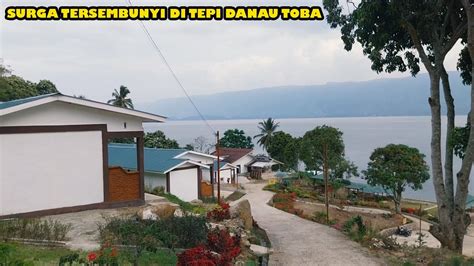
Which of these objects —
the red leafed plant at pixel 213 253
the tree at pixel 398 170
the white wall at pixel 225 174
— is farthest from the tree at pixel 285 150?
the red leafed plant at pixel 213 253

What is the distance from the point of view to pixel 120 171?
48.5 ft

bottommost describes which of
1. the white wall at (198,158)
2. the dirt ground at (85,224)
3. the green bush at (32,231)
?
the dirt ground at (85,224)

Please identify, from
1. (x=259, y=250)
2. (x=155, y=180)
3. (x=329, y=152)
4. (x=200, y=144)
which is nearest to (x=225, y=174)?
(x=329, y=152)

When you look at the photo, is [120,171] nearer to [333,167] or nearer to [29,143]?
[29,143]

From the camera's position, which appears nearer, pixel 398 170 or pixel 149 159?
pixel 149 159

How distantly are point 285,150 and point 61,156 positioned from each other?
1597 inches

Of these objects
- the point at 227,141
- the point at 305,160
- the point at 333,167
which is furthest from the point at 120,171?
the point at 227,141

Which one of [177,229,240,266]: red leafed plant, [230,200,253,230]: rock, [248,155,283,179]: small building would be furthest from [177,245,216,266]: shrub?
[248,155,283,179]: small building

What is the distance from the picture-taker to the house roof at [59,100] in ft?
39.9

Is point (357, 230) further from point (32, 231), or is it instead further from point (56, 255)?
point (32, 231)

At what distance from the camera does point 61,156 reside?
1340cm

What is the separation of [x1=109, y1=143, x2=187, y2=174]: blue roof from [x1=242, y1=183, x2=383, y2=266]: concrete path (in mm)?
10392

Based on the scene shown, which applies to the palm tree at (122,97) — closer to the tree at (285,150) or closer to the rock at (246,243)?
the tree at (285,150)

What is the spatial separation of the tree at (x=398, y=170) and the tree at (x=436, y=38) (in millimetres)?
21257
